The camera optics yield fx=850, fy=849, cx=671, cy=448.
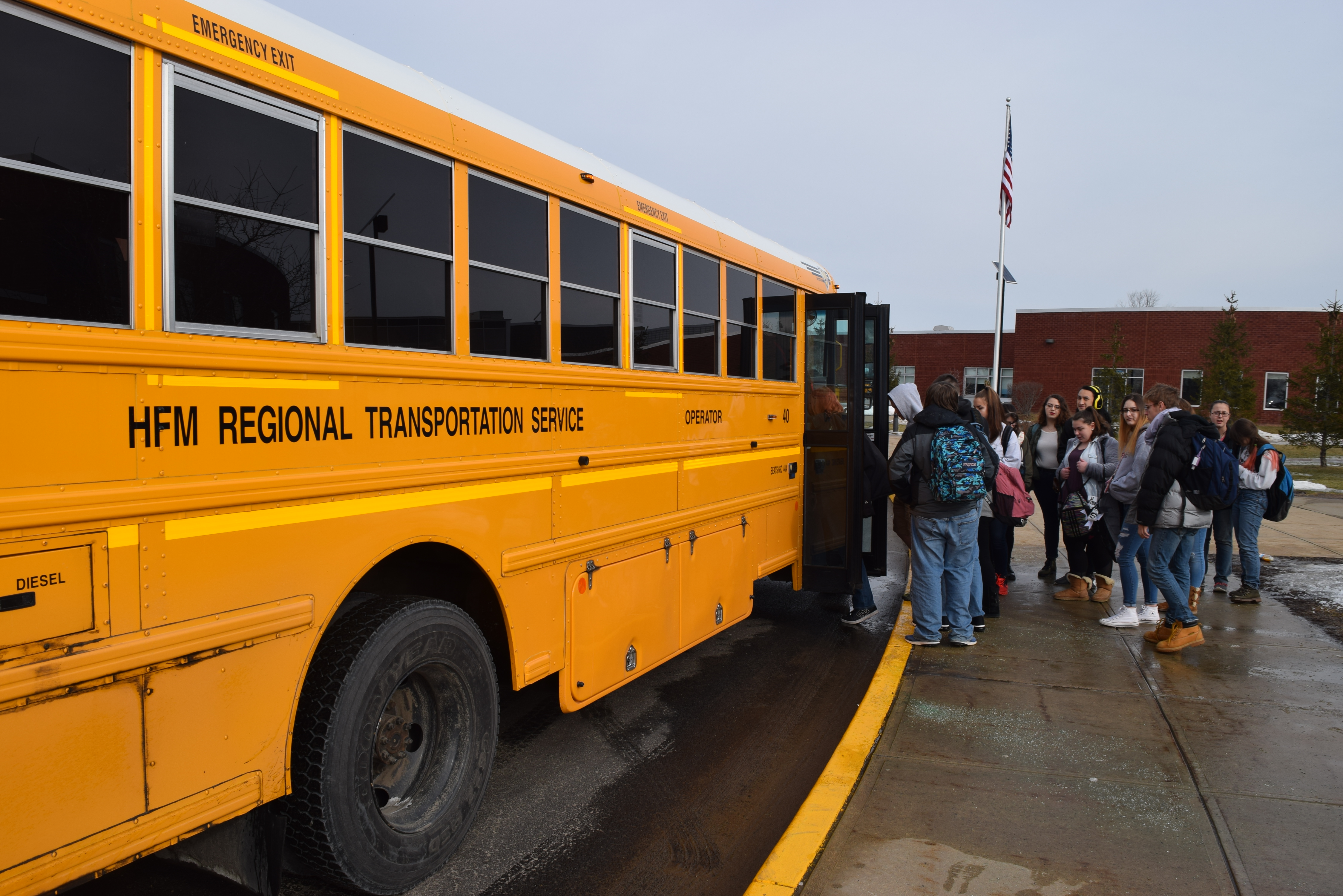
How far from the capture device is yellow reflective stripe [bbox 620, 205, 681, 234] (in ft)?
13.5

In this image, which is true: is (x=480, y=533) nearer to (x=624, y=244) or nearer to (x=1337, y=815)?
(x=624, y=244)

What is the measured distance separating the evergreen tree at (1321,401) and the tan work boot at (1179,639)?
19426mm

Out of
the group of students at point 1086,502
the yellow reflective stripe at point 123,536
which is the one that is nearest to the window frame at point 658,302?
the group of students at point 1086,502

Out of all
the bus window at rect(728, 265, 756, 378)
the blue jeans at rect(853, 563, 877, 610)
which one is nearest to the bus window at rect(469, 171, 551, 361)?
the bus window at rect(728, 265, 756, 378)

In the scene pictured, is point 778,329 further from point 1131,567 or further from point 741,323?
point 1131,567

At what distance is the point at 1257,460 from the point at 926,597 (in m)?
3.60

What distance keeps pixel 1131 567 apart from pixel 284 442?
19.7 feet

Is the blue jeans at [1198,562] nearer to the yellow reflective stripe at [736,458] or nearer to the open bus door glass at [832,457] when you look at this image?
the open bus door glass at [832,457]

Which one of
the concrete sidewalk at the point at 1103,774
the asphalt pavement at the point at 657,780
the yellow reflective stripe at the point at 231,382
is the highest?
the yellow reflective stripe at the point at 231,382

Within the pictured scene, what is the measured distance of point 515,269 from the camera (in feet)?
11.1

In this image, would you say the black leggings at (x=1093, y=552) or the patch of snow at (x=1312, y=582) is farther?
the patch of snow at (x=1312, y=582)

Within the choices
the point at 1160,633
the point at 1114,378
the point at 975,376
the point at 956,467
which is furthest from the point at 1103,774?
the point at 975,376

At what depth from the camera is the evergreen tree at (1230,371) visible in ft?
87.0

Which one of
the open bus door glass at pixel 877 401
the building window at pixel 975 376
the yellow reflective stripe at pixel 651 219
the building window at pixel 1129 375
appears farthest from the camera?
the building window at pixel 975 376
